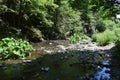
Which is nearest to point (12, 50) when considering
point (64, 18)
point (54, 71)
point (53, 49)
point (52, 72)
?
point (54, 71)

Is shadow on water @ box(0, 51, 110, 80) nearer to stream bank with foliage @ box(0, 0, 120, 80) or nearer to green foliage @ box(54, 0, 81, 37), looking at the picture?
stream bank with foliage @ box(0, 0, 120, 80)

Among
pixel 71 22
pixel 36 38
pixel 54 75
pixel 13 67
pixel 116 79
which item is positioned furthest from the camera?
pixel 71 22

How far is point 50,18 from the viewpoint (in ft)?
99.2

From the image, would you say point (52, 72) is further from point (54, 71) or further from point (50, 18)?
point (50, 18)

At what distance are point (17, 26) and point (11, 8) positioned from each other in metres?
2.65

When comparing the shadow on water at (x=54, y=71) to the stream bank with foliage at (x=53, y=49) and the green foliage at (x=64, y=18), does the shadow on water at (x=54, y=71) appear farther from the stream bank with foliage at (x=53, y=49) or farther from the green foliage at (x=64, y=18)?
the green foliage at (x=64, y=18)

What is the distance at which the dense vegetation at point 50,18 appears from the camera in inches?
456

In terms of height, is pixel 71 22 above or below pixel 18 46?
below

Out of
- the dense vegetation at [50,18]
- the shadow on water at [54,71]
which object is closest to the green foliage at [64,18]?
the dense vegetation at [50,18]

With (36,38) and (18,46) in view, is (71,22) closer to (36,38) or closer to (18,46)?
(36,38)

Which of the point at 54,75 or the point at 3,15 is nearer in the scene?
the point at 54,75

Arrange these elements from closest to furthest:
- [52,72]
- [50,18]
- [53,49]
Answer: [52,72] < [53,49] < [50,18]

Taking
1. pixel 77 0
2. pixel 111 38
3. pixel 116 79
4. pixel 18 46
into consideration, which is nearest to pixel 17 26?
pixel 111 38

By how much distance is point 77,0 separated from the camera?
11469 millimetres
